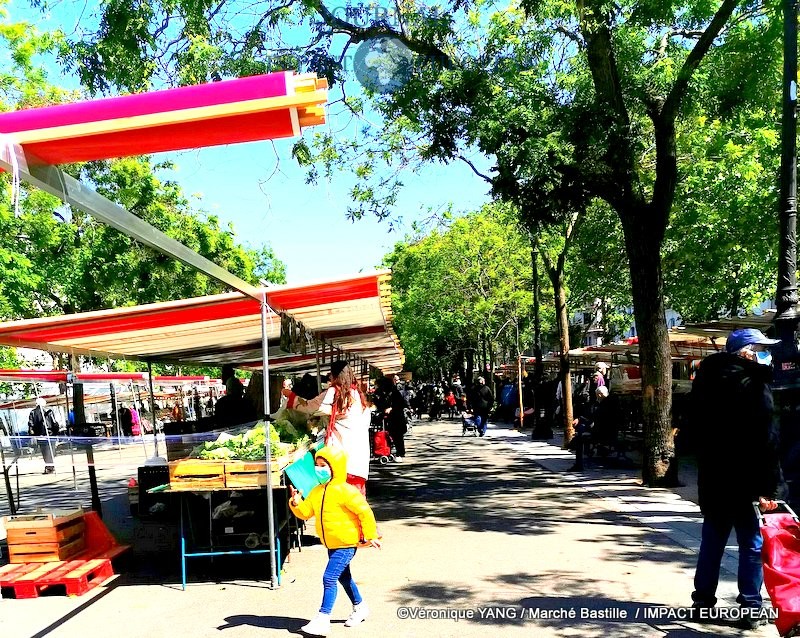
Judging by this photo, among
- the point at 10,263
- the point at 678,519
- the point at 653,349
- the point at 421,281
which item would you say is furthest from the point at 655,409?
the point at 421,281

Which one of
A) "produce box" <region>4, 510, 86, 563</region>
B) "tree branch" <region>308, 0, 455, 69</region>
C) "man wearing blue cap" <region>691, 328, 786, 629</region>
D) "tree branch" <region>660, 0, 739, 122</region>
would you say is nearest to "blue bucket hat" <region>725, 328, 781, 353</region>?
"man wearing blue cap" <region>691, 328, 786, 629</region>

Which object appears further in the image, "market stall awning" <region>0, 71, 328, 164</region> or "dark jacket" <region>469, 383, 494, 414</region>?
"dark jacket" <region>469, 383, 494, 414</region>

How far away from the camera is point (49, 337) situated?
750cm

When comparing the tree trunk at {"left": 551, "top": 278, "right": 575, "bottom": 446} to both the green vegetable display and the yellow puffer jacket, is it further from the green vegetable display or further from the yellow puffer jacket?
the yellow puffer jacket

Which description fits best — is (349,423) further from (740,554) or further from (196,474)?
(740,554)

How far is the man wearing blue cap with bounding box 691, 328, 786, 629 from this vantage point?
14.6ft

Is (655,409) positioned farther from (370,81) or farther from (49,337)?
(49,337)

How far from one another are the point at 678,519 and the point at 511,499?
2471 millimetres

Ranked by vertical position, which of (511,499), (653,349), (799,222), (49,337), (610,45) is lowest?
(511,499)

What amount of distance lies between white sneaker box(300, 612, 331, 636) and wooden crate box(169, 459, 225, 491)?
1.78 meters

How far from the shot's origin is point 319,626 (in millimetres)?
4664

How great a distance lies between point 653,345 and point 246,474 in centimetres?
639

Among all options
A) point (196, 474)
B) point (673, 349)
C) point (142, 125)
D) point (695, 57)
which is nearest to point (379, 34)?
point (695, 57)

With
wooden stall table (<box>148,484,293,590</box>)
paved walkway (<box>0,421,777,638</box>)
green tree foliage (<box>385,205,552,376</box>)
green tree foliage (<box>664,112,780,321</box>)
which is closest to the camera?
paved walkway (<box>0,421,777,638</box>)
